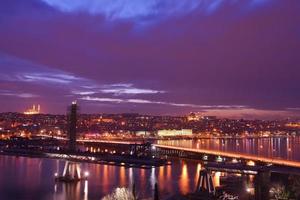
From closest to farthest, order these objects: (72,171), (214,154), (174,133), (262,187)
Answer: (262,187)
(72,171)
(214,154)
(174,133)

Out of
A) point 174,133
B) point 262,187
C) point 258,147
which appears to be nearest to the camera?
point 262,187

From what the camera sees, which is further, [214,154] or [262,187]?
[214,154]

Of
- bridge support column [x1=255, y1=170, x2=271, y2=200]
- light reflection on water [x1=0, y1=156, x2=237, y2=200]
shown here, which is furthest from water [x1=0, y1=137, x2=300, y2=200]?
bridge support column [x1=255, y1=170, x2=271, y2=200]

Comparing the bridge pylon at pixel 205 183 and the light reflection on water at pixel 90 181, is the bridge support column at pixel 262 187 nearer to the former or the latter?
the bridge pylon at pixel 205 183

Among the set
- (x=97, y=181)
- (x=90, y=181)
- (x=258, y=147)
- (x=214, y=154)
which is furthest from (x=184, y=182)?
(x=258, y=147)

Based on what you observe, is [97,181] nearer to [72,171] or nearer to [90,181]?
[90,181]

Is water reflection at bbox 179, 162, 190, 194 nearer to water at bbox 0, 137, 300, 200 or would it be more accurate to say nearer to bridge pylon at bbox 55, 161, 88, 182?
water at bbox 0, 137, 300, 200

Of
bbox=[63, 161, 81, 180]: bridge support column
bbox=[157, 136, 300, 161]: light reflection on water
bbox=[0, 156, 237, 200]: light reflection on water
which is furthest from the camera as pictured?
bbox=[157, 136, 300, 161]: light reflection on water

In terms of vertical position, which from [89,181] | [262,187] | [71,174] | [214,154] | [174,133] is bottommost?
[89,181]

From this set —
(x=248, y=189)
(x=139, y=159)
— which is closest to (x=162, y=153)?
(x=139, y=159)

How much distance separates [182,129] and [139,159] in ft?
223

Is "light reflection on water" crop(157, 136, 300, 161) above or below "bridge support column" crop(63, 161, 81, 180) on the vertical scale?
below

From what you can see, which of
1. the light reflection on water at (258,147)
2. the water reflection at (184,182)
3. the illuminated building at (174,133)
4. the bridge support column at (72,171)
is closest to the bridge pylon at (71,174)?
the bridge support column at (72,171)

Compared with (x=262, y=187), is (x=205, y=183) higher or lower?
lower
